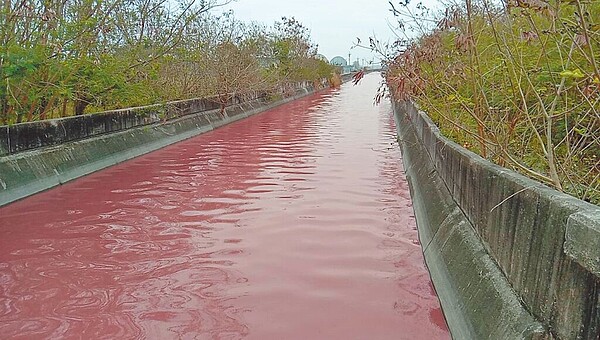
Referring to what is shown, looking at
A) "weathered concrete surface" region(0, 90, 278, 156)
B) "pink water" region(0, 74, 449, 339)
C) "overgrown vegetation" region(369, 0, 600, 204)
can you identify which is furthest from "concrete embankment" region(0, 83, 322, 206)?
"overgrown vegetation" region(369, 0, 600, 204)

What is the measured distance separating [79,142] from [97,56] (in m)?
1.63

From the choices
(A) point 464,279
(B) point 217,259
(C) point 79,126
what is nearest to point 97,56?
(C) point 79,126

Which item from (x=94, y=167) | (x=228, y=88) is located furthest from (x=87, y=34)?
(x=228, y=88)

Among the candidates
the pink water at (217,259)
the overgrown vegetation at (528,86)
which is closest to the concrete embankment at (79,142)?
the pink water at (217,259)

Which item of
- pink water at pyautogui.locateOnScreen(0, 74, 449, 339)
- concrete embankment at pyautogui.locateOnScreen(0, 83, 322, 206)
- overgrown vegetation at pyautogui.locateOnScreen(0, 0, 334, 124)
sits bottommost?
pink water at pyautogui.locateOnScreen(0, 74, 449, 339)

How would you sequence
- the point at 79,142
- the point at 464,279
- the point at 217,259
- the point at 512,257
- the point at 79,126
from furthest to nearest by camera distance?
the point at 79,126 < the point at 79,142 < the point at 217,259 < the point at 464,279 < the point at 512,257

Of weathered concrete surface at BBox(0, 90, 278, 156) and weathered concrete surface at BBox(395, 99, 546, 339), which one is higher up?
weathered concrete surface at BBox(0, 90, 278, 156)

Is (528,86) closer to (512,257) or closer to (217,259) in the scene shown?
(512,257)

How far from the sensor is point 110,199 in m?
7.65

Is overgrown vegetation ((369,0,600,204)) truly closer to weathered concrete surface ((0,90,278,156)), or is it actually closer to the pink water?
the pink water

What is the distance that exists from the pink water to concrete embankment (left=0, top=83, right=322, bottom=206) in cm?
30

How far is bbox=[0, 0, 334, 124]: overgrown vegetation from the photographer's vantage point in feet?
26.4

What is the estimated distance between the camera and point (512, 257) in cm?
313

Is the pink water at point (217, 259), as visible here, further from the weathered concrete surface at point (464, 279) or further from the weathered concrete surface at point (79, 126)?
the weathered concrete surface at point (79, 126)
